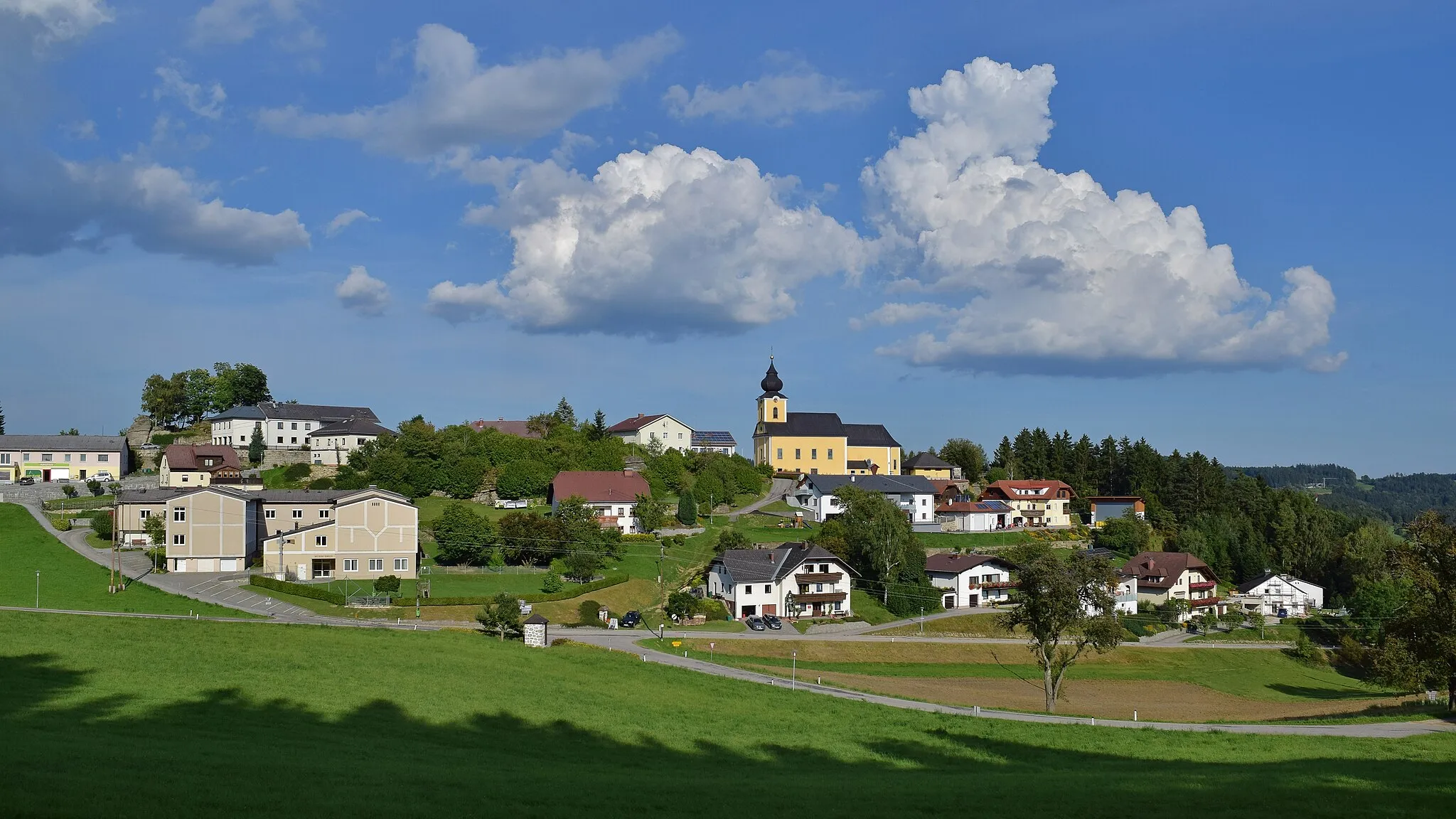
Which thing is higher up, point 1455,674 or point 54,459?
point 54,459

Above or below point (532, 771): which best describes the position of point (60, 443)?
above

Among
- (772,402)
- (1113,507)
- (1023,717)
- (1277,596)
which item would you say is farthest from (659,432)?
(1023,717)

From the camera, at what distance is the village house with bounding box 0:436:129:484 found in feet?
309

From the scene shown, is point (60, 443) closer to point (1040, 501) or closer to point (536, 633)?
point (536, 633)

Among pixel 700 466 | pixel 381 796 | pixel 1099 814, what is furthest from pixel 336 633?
pixel 700 466

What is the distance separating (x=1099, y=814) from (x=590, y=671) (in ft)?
74.4

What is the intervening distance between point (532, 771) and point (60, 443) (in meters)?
96.1

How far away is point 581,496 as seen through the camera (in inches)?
3162

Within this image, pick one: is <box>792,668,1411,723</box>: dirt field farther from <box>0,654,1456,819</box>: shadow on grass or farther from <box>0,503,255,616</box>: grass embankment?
<box>0,503,255,616</box>: grass embankment

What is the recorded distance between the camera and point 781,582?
6931 cm

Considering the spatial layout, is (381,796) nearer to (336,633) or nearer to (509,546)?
(336,633)

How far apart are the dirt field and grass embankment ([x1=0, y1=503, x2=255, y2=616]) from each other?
104 feet

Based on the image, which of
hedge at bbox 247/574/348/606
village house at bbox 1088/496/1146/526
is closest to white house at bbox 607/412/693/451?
village house at bbox 1088/496/1146/526

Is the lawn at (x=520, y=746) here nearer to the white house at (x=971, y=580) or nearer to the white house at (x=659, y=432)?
the white house at (x=971, y=580)
